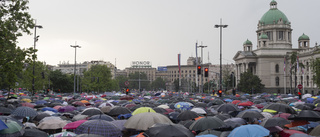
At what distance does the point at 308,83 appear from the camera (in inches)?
3543

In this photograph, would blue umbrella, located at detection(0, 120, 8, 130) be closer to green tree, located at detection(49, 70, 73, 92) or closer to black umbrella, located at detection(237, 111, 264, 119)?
black umbrella, located at detection(237, 111, 264, 119)

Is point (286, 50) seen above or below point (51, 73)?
above

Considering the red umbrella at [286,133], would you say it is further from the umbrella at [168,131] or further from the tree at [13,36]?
the tree at [13,36]

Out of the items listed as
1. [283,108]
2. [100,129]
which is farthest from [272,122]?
[283,108]

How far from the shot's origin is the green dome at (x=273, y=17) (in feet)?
362

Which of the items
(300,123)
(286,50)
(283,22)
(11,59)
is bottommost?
(300,123)

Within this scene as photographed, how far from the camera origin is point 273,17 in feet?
364

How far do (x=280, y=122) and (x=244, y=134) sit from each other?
3784 mm

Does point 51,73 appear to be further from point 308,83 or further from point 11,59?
point 11,59

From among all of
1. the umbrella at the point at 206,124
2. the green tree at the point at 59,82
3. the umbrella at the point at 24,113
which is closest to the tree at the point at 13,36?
→ the umbrella at the point at 24,113

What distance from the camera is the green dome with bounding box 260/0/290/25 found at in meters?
110

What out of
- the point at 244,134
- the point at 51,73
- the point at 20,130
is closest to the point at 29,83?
the point at 51,73

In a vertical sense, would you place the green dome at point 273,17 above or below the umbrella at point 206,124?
above

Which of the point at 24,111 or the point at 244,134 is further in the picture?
the point at 24,111
